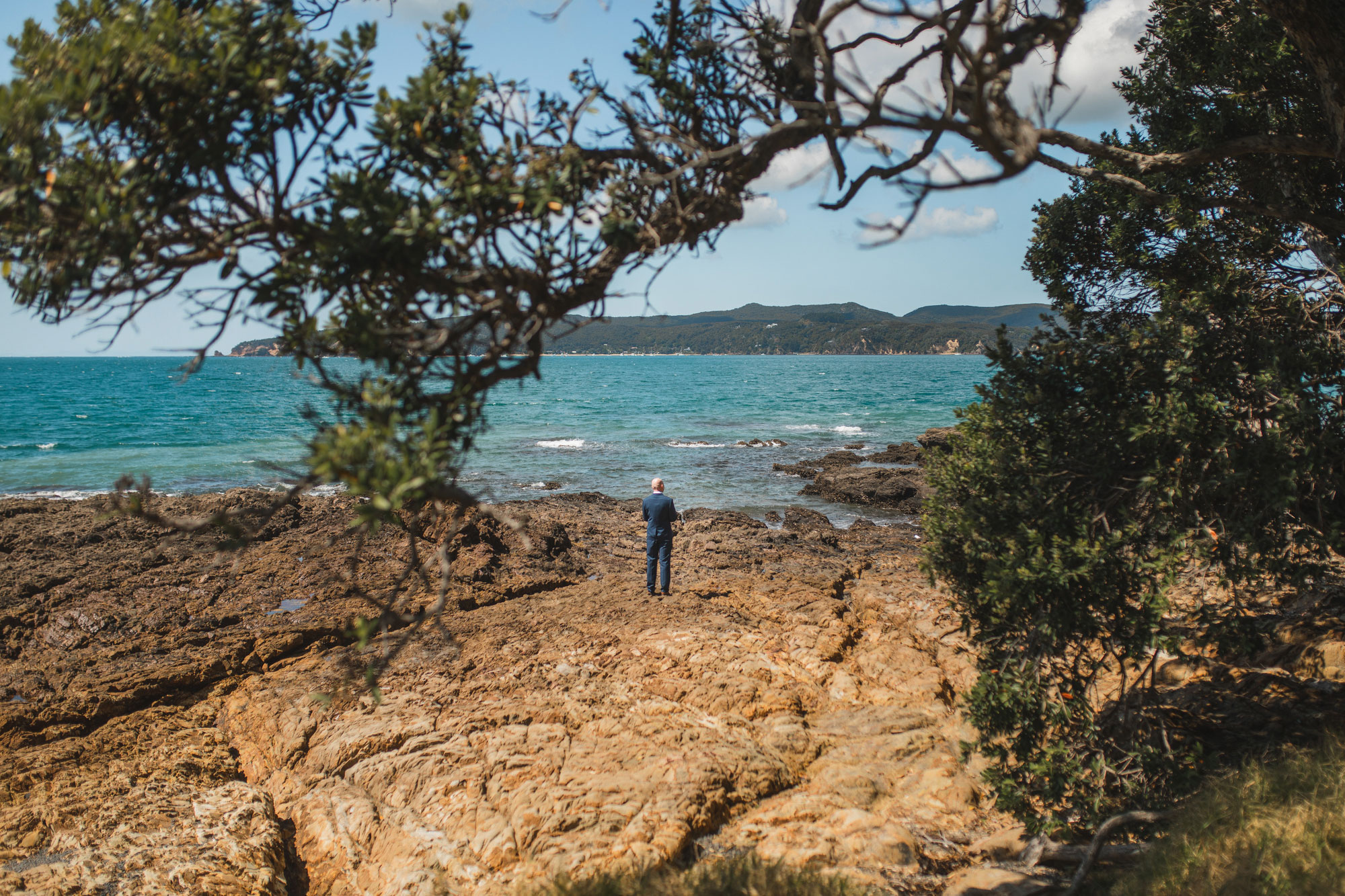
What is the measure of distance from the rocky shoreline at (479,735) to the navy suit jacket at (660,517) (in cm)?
98

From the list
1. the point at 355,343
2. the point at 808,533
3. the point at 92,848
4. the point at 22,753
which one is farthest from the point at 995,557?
the point at 808,533

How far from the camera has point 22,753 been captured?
6980mm

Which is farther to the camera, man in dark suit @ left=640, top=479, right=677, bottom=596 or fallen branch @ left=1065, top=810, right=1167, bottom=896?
man in dark suit @ left=640, top=479, right=677, bottom=596

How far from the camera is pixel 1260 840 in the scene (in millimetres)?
4477

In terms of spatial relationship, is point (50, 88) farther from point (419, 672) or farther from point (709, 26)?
point (419, 672)

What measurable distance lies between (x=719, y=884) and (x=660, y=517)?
21.3 feet

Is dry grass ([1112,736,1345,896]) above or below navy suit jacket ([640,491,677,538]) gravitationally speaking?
below

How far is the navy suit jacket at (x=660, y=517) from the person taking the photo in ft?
36.5

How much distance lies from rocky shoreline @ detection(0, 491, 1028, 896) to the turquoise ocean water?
2.82m

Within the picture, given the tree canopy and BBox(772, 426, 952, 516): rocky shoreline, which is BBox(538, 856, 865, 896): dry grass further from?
BBox(772, 426, 952, 516): rocky shoreline

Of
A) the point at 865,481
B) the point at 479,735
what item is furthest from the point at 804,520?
the point at 479,735

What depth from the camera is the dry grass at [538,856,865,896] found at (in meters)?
4.83

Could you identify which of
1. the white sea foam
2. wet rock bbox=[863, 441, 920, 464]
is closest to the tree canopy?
wet rock bbox=[863, 441, 920, 464]

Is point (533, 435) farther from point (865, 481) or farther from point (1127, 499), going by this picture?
point (1127, 499)
